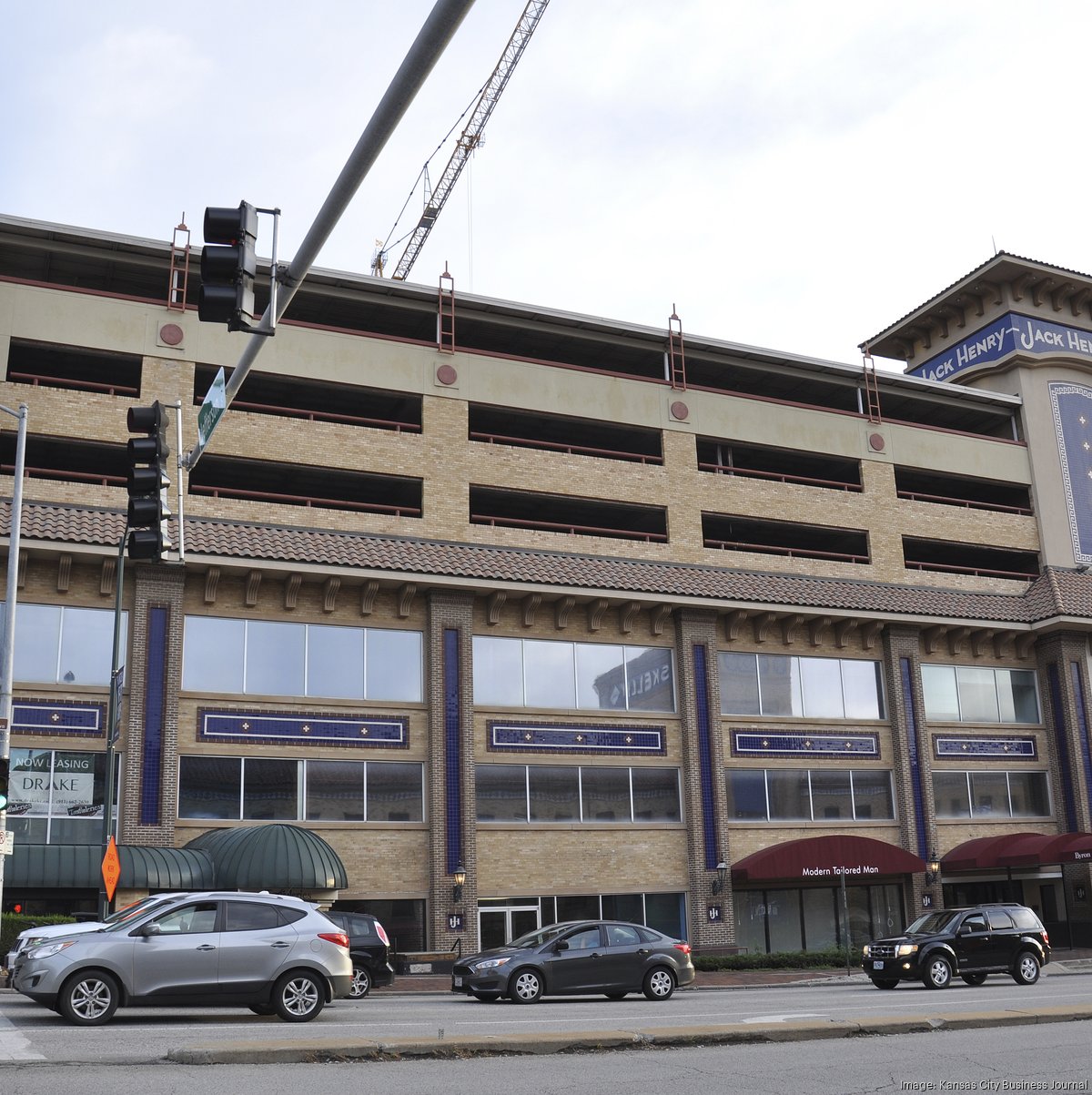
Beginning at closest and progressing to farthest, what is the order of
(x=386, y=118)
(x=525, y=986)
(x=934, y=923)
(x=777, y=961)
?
(x=386, y=118), (x=525, y=986), (x=934, y=923), (x=777, y=961)

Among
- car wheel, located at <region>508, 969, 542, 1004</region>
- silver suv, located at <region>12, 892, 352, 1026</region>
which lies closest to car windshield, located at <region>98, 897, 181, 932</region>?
silver suv, located at <region>12, 892, 352, 1026</region>

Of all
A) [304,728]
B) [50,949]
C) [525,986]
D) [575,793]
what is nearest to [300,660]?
[304,728]

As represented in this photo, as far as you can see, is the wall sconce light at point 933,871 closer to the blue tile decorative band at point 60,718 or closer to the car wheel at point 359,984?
the car wheel at point 359,984

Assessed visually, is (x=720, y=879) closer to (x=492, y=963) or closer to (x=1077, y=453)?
(x=492, y=963)

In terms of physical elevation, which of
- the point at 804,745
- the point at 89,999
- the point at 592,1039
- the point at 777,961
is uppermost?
the point at 804,745

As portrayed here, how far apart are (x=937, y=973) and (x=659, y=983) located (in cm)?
558

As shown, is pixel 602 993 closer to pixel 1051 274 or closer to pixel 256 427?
pixel 256 427

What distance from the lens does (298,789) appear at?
32406 mm

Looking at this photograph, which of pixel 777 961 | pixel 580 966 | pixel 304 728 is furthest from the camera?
pixel 777 961

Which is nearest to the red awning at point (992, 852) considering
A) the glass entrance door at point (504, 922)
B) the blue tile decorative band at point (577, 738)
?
the blue tile decorative band at point (577, 738)

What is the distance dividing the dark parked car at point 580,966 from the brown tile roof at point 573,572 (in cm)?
1325

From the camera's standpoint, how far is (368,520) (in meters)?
35.9

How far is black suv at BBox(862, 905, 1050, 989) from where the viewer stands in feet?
80.3

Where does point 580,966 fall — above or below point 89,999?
below
